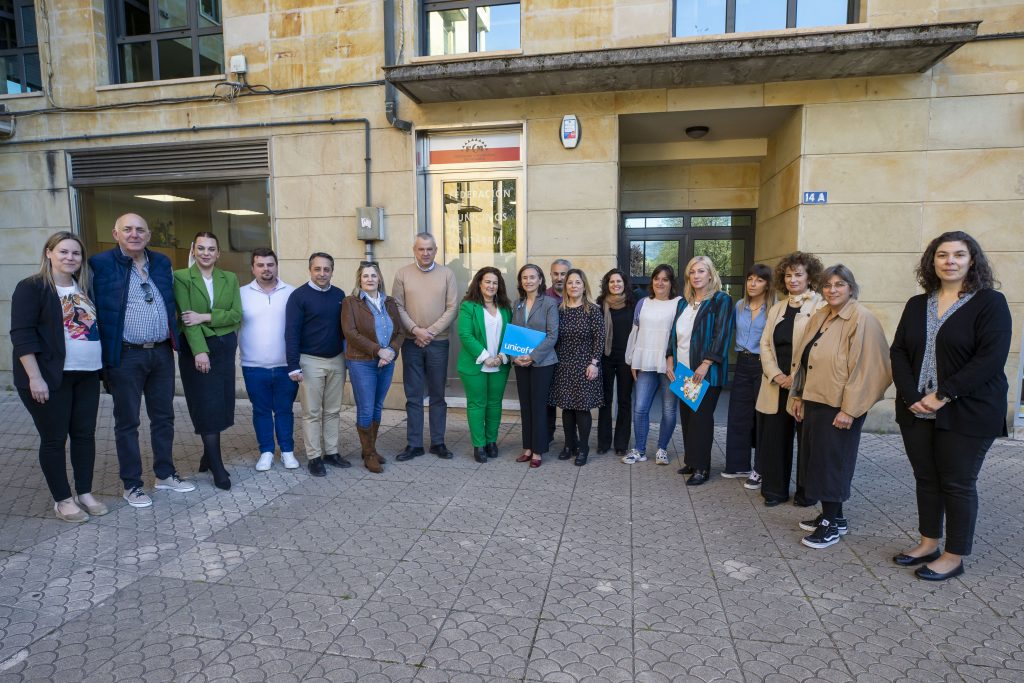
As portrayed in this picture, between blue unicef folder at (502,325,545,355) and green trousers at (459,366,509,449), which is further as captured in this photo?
green trousers at (459,366,509,449)

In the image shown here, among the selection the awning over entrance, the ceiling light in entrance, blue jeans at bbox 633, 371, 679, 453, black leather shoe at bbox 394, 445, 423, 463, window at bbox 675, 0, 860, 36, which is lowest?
black leather shoe at bbox 394, 445, 423, 463

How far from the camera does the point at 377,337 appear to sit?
5.25 meters

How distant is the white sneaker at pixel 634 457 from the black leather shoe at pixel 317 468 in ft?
8.93

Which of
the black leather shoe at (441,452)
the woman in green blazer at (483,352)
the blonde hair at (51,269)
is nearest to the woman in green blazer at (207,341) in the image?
the blonde hair at (51,269)

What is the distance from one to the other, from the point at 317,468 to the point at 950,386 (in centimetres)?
456

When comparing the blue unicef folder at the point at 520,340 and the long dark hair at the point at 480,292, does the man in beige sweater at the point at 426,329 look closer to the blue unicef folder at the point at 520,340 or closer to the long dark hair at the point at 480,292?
the long dark hair at the point at 480,292

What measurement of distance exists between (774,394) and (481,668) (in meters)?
2.93

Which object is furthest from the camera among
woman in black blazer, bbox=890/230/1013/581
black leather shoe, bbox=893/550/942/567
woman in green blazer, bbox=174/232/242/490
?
woman in green blazer, bbox=174/232/242/490

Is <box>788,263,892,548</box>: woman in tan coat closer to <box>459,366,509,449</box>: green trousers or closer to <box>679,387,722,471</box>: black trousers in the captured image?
<box>679,387,722,471</box>: black trousers

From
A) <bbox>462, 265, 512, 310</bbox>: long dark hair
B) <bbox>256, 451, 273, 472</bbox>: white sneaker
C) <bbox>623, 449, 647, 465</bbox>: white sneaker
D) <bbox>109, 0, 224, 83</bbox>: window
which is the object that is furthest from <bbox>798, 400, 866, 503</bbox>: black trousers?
<bbox>109, 0, 224, 83</bbox>: window

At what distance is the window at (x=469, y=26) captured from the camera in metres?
7.34

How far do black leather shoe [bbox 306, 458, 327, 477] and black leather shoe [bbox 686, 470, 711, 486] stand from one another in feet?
10.2

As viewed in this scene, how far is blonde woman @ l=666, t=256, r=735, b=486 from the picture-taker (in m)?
4.91

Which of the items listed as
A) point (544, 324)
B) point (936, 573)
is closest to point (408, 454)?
point (544, 324)
